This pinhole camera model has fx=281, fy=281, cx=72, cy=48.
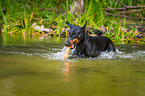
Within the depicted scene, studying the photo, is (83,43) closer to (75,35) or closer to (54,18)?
(75,35)

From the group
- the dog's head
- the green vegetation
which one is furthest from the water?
the green vegetation

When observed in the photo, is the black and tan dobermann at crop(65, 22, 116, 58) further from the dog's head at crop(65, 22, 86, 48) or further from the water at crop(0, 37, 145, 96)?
the water at crop(0, 37, 145, 96)

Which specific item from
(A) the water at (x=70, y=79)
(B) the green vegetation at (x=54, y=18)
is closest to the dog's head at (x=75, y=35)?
(A) the water at (x=70, y=79)

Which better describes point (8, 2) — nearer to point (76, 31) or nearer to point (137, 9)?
point (137, 9)

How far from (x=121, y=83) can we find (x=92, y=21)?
24.5ft

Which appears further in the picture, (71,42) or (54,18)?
(54,18)

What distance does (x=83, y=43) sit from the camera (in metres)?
6.34

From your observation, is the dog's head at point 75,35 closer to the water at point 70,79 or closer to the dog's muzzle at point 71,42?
the dog's muzzle at point 71,42

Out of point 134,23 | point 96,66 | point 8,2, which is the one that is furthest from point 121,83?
point 8,2

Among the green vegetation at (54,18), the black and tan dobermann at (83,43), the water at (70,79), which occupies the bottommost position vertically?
the water at (70,79)

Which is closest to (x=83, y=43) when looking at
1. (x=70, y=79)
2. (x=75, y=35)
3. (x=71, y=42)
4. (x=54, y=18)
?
(x=75, y=35)

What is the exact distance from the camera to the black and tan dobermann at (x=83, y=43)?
5926 millimetres

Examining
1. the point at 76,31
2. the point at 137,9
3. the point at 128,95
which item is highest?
the point at 137,9

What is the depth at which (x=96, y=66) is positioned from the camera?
4.70 metres
